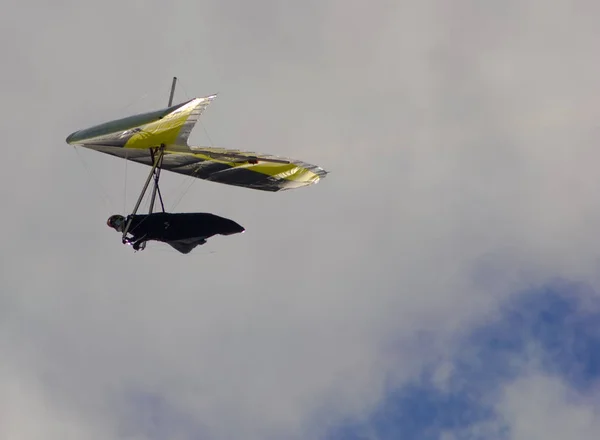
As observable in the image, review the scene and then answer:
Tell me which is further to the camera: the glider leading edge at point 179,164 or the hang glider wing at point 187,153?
the hang glider wing at point 187,153

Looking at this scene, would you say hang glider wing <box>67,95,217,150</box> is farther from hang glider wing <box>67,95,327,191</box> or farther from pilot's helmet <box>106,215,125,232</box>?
pilot's helmet <box>106,215,125,232</box>

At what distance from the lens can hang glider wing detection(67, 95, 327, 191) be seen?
80.6 metres

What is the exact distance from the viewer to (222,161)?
84812 millimetres

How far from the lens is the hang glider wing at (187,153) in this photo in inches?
3172

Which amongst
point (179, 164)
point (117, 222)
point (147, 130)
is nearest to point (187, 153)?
point (179, 164)

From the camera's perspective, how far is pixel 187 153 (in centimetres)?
8406

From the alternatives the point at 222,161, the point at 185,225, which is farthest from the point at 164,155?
the point at 185,225

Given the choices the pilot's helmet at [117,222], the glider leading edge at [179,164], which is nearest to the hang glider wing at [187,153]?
the glider leading edge at [179,164]

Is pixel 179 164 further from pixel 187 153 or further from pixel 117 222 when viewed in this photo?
pixel 117 222

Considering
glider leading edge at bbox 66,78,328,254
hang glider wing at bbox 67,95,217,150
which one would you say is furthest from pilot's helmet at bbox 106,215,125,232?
hang glider wing at bbox 67,95,217,150

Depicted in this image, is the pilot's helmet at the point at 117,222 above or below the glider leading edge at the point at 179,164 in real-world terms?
below

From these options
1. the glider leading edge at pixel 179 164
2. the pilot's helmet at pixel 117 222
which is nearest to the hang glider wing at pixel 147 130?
the glider leading edge at pixel 179 164

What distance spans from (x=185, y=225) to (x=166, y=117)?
7682 millimetres

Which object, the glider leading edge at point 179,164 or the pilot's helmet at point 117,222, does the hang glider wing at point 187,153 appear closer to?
the glider leading edge at point 179,164
